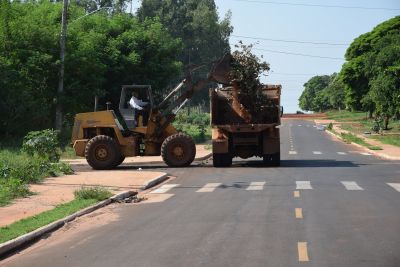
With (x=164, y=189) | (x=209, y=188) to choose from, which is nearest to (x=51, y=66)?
(x=164, y=189)

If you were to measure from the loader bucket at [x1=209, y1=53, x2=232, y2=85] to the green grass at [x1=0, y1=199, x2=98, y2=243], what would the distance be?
11678mm

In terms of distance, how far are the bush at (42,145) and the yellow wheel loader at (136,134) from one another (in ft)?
5.74

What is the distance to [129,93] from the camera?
2852cm

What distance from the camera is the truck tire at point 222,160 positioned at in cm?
2791

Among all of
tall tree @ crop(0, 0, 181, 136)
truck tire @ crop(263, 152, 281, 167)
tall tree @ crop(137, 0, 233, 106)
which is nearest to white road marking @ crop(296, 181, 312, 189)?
truck tire @ crop(263, 152, 281, 167)

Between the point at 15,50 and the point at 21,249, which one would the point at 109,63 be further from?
the point at 21,249

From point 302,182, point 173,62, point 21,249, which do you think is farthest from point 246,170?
point 173,62

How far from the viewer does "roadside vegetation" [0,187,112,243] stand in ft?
39.9

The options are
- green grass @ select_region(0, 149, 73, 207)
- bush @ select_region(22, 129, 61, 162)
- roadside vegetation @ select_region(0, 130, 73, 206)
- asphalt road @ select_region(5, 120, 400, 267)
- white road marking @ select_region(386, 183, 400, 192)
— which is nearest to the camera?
asphalt road @ select_region(5, 120, 400, 267)

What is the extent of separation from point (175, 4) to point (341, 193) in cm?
7961

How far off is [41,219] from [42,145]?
454 inches

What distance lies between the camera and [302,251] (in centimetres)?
1002

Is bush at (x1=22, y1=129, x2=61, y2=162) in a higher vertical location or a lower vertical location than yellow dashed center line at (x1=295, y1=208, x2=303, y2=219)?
higher

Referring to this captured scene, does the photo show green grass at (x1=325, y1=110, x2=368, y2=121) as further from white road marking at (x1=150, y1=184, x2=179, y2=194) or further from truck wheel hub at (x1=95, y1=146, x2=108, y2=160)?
white road marking at (x1=150, y1=184, x2=179, y2=194)
